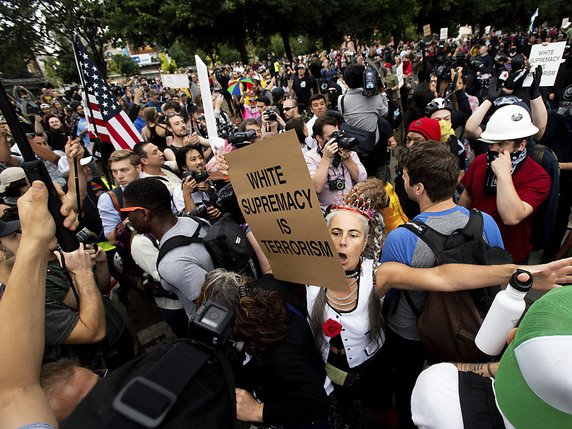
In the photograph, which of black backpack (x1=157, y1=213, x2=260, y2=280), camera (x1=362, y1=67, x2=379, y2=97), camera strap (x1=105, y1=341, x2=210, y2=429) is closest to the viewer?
camera strap (x1=105, y1=341, x2=210, y2=429)

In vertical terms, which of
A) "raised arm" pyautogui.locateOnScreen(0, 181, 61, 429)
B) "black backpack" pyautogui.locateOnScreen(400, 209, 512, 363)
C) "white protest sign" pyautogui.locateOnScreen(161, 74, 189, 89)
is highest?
"white protest sign" pyautogui.locateOnScreen(161, 74, 189, 89)

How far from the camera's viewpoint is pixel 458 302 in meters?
1.62

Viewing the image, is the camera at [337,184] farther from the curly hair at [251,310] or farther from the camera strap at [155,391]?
the camera strap at [155,391]

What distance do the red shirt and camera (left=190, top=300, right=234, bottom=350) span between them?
91.8 inches

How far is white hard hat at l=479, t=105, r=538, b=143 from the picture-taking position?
87.9 inches

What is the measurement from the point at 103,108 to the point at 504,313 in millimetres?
4266

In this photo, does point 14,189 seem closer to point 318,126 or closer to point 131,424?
point 318,126

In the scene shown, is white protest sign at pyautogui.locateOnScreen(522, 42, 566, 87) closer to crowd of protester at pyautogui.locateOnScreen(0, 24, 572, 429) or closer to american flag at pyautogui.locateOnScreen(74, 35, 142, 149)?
crowd of protester at pyautogui.locateOnScreen(0, 24, 572, 429)

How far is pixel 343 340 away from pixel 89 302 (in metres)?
1.41

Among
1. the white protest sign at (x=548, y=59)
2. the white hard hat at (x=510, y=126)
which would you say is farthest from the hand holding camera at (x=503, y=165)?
the white protest sign at (x=548, y=59)

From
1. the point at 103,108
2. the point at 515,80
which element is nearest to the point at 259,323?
the point at 103,108

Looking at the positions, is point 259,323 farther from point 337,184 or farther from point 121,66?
point 121,66

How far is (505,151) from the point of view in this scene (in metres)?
2.25

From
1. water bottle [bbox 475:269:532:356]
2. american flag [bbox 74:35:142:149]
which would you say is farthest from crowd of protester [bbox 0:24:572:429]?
american flag [bbox 74:35:142:149]
